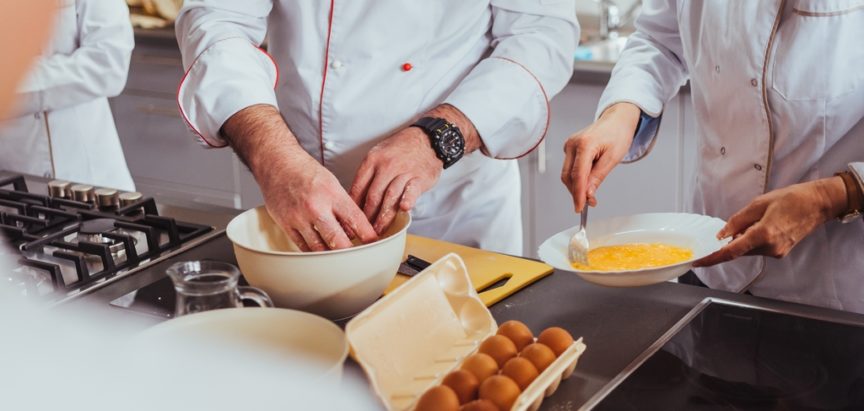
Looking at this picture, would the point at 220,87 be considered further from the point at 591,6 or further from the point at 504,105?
the point at 591,6

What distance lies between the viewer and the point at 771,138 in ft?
4.14

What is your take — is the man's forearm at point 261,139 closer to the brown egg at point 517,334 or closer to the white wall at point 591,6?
the brown egg at point 517,334

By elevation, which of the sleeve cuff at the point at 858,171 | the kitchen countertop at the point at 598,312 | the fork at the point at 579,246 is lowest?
the kitchen countertop at the point at 598,312

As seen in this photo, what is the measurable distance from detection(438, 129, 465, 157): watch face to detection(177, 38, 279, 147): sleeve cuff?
9.8 inches

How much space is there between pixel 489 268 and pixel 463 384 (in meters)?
0.38

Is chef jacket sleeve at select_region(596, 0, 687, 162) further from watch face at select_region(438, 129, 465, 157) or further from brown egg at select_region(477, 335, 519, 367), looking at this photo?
brown egg at select_region(477, 335, 519, 367)

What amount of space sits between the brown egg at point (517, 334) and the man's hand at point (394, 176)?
0.27 meters

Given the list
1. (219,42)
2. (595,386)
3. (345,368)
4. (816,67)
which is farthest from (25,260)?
(816,67)

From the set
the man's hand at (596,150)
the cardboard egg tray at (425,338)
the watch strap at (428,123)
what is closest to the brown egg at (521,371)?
the cardboard egg tray at (425,338)

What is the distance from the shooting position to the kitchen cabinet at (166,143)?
3154 mm

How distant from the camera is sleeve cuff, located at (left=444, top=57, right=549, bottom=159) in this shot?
1.34 m

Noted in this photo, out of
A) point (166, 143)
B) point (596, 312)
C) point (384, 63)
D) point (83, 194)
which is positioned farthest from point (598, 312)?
point (166, 143)

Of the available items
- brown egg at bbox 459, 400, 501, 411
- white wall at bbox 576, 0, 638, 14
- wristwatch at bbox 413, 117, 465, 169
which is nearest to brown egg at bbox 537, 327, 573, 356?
brown egg at bbox 459, 400, 501, 411

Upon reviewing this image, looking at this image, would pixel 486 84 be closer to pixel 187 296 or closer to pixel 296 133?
pixel 296 133
